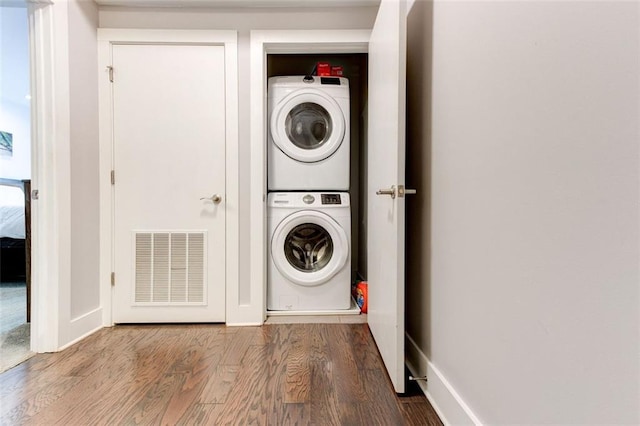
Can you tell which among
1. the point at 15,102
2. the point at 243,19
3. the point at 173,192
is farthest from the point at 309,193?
the point at 15,102

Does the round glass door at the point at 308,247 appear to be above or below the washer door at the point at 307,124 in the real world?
below

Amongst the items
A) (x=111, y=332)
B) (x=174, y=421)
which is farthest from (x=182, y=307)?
(x=174, y=421)

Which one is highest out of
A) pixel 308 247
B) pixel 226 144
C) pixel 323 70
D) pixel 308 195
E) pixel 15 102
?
pixel 15 102

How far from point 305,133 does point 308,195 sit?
20.4 inches

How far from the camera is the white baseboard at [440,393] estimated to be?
1.05 metres

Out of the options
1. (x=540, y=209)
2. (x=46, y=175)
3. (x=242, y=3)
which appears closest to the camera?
(x=540, y=209)

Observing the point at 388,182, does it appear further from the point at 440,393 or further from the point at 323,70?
the point at 323,70

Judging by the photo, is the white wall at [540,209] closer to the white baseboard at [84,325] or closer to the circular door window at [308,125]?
the circular door window at [308,125]

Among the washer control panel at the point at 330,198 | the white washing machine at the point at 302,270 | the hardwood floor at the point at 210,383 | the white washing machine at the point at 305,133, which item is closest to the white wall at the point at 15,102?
the white washing machine at the point at 305,133

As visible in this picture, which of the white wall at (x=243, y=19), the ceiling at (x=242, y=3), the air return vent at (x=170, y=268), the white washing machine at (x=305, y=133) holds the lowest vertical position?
the air return vent at (x=170, y=268)

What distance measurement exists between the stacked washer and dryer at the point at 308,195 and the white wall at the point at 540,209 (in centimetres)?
122

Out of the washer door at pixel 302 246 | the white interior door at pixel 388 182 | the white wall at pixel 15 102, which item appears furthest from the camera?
the white wall at pixel 15 102

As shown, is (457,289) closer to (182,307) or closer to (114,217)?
(182,307)

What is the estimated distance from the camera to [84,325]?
199 cm
